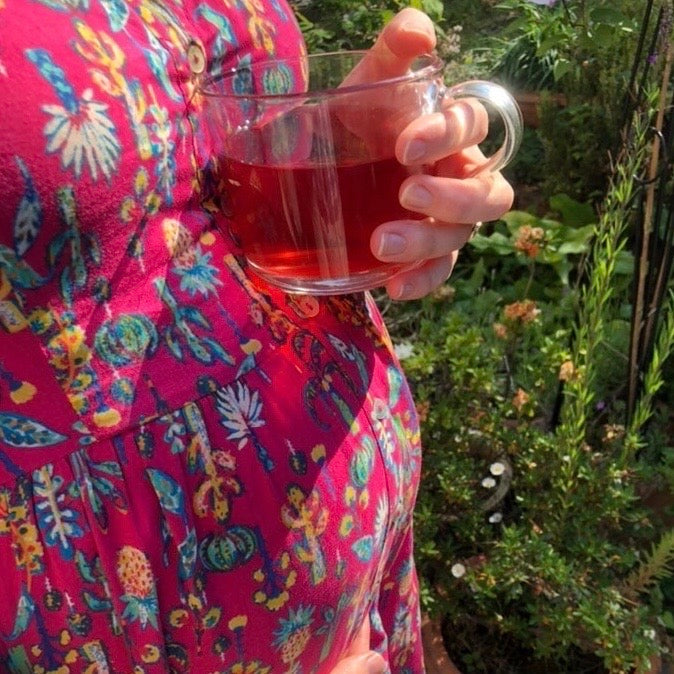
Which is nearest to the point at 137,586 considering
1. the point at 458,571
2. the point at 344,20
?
the point at 458,571

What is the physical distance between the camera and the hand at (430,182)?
72cm

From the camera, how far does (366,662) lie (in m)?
0.97

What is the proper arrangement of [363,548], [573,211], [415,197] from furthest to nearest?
[573,211] < [363,548] < [415,197]

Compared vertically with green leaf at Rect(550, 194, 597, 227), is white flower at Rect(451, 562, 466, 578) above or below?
below

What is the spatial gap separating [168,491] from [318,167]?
12.2 inches

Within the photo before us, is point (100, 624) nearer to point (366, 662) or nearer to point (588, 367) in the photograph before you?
point (366, 662)

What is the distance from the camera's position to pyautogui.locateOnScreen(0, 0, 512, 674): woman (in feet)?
2.15

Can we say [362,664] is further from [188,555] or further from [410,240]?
[410,240]

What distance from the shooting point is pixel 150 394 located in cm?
71

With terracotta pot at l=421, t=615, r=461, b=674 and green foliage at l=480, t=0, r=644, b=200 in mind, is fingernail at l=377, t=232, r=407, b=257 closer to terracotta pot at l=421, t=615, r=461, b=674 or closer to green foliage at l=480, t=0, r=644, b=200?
terracotta pot at l=421, t=615, r=461, b=674

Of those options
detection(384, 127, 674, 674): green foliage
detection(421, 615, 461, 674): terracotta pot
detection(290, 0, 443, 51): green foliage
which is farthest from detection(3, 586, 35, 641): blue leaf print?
detection(290, 0, 443, 51): green foliage

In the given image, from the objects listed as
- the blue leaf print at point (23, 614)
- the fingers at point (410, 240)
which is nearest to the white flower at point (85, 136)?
the fingers at point (410, 240)

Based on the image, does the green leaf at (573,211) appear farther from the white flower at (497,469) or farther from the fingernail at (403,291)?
the fingernail at (403,291)

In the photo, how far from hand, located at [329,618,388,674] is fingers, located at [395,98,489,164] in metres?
0.58
